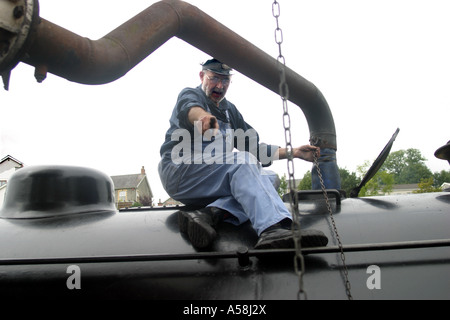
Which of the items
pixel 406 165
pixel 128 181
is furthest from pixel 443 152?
pixel 406 165

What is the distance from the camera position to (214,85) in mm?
2986

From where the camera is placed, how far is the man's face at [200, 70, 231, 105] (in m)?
2.99

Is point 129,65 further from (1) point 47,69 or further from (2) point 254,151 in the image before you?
(2) point 254,151

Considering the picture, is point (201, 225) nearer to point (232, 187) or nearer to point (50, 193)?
point (232, 187)

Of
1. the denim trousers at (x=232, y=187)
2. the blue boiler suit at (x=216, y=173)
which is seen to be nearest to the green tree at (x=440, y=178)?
the blue boiler suit at (x=216, y=173)

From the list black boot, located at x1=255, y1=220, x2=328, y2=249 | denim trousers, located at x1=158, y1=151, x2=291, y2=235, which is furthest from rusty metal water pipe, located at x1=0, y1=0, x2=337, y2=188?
black boot, located at x1=255, y1=220, x2=328, y2=249

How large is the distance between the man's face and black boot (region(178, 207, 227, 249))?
110cm

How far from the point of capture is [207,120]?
1.91m

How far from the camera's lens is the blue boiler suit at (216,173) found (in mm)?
2139

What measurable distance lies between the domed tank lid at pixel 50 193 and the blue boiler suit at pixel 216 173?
0.78 meters

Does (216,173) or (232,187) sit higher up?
(216,173)

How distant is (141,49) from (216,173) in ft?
4.08
